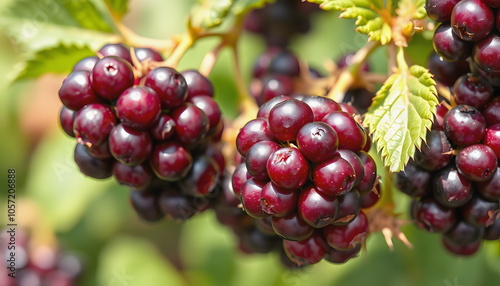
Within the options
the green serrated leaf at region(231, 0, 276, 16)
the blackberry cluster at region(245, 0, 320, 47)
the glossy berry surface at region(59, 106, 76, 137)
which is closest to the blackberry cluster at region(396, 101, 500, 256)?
the green serrated leaf at region(231, 0, 276, 16)

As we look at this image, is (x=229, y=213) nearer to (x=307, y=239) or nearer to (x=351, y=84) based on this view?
(x=307, y=239)

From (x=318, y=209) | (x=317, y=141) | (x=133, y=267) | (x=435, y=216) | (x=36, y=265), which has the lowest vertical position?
(x=133, y=267)

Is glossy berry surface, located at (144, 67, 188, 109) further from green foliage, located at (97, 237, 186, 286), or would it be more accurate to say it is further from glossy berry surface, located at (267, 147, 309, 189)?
green foliage, located at (97, 237, 186, 286)

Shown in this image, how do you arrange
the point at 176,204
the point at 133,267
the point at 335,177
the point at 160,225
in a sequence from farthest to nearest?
1. the point at 160,225
2. the point at 133,267
3. the point at 176,204
4. the point at 335,177

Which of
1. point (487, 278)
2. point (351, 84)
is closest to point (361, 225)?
point (351, 84)

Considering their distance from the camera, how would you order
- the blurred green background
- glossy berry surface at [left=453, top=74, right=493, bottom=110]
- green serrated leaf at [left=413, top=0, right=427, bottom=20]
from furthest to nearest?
the blurred green background < green serrated leaf at [left=413, top=0, right=427, bottom=20] < glossy berry surface at [left=453, top=74, right=493, bottom=110]

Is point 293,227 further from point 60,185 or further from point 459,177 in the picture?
point 60,185

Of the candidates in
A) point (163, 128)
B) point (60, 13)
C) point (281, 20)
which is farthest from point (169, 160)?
point (281, 20)

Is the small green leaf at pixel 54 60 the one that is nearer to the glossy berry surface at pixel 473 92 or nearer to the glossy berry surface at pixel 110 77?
the glossy berry surface at pixel 110 77
